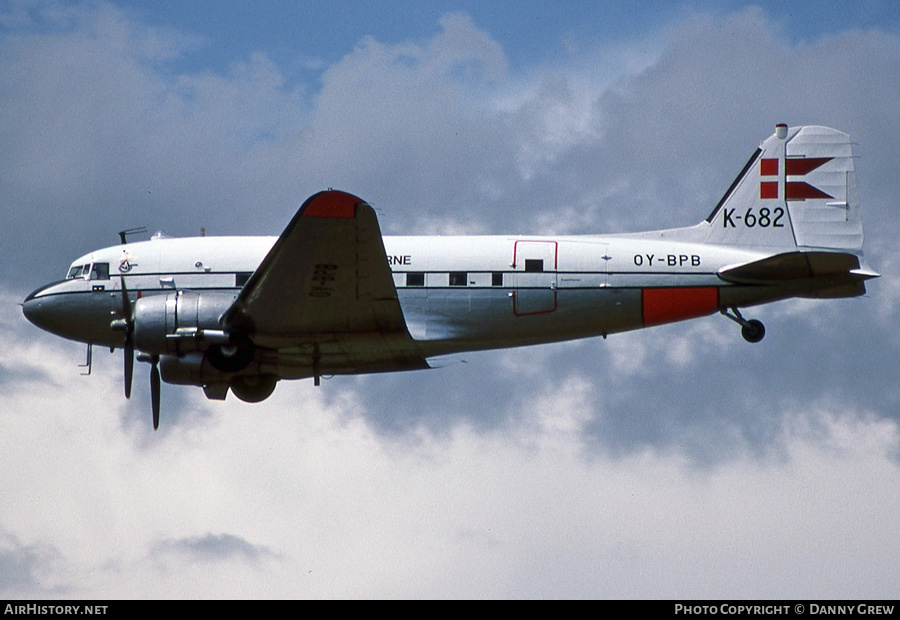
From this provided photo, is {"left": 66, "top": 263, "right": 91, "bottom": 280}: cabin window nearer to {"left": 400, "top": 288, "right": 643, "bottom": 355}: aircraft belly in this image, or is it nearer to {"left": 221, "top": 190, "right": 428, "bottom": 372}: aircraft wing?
{"left": 221, "top": 190, "right": 428, "bottom": 372}: aircraft wing

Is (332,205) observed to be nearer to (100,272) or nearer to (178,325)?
(178,325)

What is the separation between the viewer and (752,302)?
23.5m

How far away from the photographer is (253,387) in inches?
984

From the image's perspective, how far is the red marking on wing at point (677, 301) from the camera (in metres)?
23.4

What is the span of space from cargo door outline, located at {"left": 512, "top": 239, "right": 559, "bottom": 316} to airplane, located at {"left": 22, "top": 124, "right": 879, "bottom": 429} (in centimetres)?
3

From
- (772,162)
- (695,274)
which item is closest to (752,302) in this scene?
(695,274)

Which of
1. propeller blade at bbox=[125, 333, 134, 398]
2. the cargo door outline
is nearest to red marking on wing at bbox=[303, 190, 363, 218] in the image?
the cargo door outline

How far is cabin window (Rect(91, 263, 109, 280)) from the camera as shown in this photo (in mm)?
24875

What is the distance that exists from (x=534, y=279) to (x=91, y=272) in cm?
890

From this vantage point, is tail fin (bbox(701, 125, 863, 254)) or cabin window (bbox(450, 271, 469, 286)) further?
tail fin (bbox(701, 125, 863, 254))

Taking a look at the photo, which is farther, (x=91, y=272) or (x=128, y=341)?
(x=91, y=272)

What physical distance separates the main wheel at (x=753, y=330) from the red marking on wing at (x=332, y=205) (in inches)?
329

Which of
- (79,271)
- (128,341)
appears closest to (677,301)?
(128,341)
